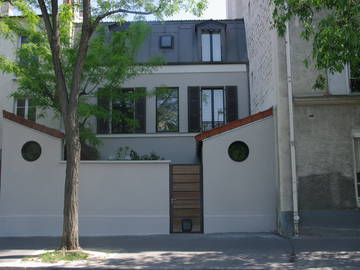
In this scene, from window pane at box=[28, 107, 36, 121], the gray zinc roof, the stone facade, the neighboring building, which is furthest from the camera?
the gray zinc roof

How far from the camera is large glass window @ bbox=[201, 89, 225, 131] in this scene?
1611 cm

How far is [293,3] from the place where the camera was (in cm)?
887

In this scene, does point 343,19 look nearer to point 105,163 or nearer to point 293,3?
point 293,3

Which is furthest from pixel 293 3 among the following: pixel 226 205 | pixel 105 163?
pixel 105 163

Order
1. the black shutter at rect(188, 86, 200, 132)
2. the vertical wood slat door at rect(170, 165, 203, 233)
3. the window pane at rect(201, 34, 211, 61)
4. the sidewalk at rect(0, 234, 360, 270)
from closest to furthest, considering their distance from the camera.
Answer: the sidewalk at rect(0, 234, 360, 270) → the vertical wood slat door at rect(170, 165, 203, 233) → the black shutter at rect(188, 86, 200, 132) → the window pane at rect(201, 34, 211, 61)

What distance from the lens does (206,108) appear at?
16.3 m

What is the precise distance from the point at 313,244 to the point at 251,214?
2.22 meters

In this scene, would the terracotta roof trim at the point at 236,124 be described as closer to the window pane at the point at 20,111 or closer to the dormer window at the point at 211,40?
the dormer window at the point at 211,40

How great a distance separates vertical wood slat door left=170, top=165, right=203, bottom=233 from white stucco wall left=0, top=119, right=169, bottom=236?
0.75ft

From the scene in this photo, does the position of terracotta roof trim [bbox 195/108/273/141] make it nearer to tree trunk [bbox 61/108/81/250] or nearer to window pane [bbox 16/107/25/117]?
tree trunk [bbox 61/108/81/250]

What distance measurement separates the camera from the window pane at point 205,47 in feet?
A: 54.5

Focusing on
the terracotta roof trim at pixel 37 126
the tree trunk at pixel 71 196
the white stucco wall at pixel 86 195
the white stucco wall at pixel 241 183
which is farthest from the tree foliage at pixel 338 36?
the terracotta roof trim at pixel 37 126

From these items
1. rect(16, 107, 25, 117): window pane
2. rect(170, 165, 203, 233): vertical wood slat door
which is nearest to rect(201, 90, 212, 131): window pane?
rect(170, 165, 203, 233): vertical wood slat door

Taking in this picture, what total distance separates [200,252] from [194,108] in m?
7.93
